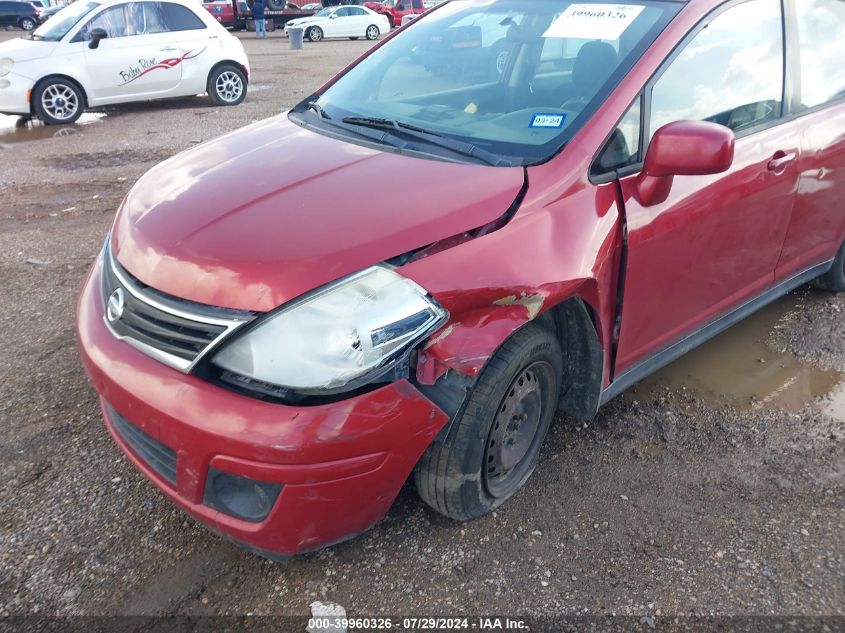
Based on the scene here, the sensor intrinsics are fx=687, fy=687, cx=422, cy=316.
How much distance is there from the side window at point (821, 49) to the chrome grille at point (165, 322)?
9.05 ft

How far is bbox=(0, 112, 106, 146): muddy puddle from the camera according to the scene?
8.49 meters

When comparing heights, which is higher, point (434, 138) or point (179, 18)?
point (434, 138)

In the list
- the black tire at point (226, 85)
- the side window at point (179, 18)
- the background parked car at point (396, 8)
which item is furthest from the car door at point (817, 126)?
the background parked car at point (396, 8)

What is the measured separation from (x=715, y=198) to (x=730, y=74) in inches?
21.3

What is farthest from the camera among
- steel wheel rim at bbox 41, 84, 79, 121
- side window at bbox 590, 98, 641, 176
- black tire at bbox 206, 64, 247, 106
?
black tire at bbox 206, 64, 247, 106

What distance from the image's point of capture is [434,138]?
2520mm

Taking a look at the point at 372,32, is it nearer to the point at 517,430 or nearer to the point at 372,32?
the point at 372,32

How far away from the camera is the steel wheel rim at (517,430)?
7.43ft

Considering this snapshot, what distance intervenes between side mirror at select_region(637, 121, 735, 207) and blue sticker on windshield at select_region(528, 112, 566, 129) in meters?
0.32

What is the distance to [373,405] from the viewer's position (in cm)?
183

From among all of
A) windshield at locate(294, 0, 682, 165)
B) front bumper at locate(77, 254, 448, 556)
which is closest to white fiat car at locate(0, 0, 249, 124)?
windshield at locate(294, 0, 682, 165)

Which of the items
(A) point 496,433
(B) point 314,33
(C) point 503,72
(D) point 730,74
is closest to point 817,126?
(D) point 730,74

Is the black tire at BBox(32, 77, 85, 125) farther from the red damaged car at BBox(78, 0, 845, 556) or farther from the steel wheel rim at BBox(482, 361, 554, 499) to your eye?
the steel wheel rim at BBox(482, 361, 554, 499)

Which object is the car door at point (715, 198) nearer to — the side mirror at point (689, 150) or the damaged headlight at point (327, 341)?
the side mirror at point (689, 150)
